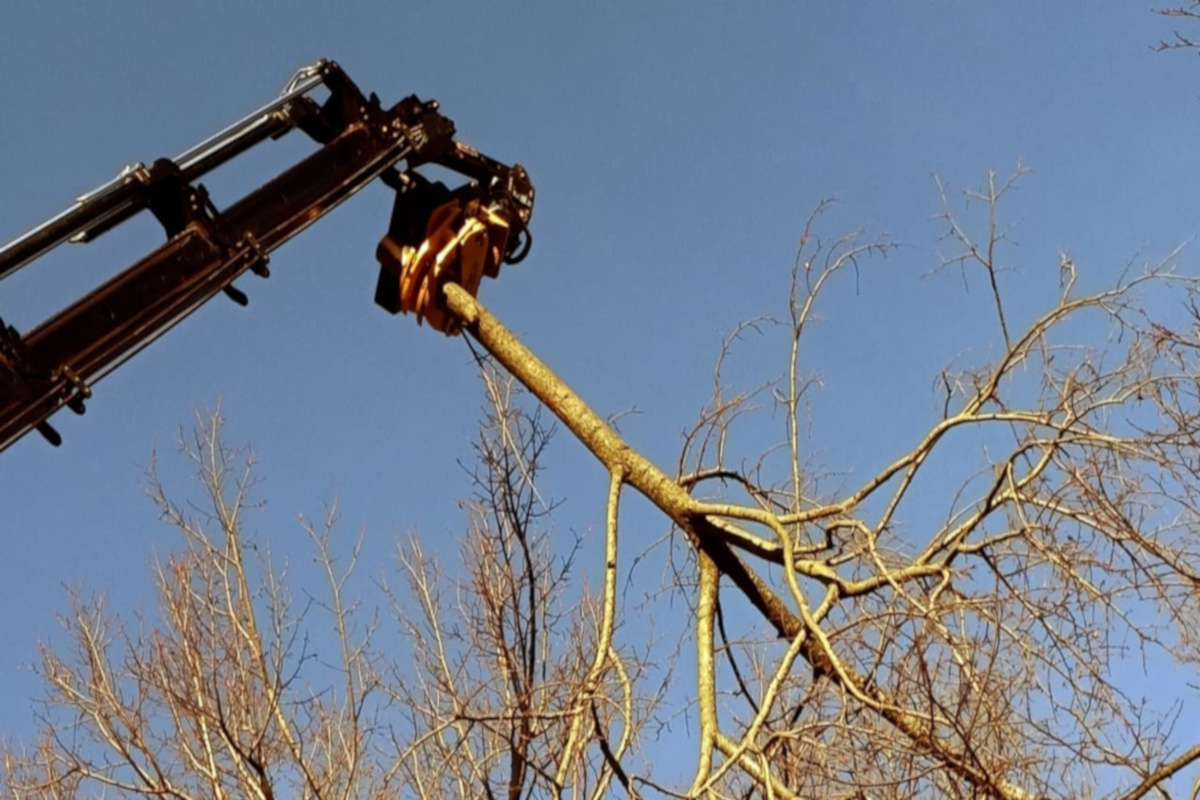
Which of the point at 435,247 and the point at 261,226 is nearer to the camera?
the point at 261,226

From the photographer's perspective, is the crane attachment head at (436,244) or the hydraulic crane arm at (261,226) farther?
the crane attachment head at (436,244)

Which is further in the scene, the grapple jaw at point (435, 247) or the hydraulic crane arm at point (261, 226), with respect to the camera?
the grapple jaw at point (435, 247)

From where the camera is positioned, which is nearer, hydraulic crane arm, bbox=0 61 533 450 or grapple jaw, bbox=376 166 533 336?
hydraulic crane arm, bbox=0 61 533 450

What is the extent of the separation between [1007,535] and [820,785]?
40.7 inches

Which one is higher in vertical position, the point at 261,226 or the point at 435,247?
the point at 435,247

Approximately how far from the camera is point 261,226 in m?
3.76

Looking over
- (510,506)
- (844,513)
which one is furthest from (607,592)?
(510,506)

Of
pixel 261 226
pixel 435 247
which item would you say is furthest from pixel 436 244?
pixel 261 226

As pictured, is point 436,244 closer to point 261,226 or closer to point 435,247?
point 435,247

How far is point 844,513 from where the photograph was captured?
11.8 feet

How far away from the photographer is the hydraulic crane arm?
294 centimetres

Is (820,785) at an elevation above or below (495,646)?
below

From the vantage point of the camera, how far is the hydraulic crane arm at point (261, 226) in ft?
9.64

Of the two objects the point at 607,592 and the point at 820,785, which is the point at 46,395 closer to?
the point at 607,592
